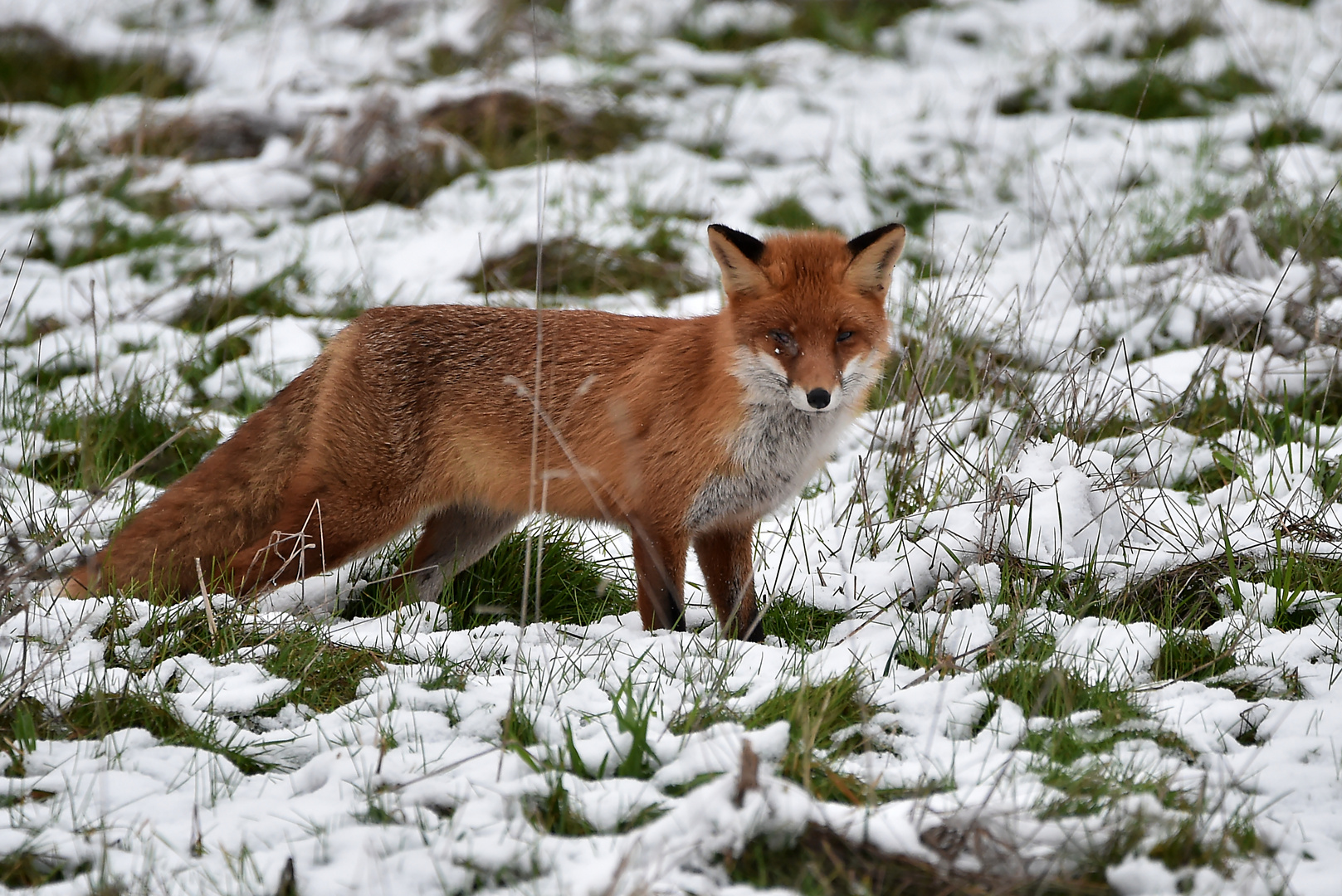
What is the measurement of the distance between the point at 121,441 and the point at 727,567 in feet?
9.19

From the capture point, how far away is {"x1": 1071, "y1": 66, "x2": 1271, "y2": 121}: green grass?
8.41 meters

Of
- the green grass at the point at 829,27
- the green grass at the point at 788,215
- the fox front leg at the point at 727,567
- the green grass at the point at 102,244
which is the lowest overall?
the fox front leg at the point at 727,567

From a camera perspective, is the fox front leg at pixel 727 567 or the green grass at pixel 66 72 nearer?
the fox front leg at pixel 727 567

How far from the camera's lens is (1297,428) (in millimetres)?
4641

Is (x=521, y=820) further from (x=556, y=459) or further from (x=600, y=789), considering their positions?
(x=556, y=459)

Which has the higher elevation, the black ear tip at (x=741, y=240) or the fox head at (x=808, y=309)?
the black ear tip at (x=741, y=240)

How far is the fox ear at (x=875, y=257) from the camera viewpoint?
364 cm

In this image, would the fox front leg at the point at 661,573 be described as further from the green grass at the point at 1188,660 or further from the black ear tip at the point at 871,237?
the green grass at the point at 1188,660

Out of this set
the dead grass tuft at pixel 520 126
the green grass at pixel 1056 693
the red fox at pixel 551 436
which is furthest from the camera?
the dead grass tuft at pixel 520 126

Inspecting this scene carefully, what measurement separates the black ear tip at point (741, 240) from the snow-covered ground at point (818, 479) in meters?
1.03

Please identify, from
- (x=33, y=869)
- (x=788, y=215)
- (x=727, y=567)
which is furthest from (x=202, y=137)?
(x=33, y=869)

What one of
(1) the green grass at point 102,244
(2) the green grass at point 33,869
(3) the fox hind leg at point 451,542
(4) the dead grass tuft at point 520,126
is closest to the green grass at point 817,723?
(2) the green grass at point 33,869

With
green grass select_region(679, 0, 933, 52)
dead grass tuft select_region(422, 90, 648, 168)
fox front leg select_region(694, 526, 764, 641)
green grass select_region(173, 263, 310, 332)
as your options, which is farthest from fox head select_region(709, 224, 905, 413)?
green grass select_region(679, 0, 933, 52)

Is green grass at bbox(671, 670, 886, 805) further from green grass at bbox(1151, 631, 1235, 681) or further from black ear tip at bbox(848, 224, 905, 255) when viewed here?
black ear tip at bbox(848, 224, 905, 255)
